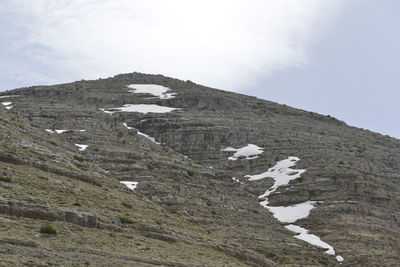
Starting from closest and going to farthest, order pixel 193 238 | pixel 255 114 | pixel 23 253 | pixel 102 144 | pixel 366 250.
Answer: pixel 23 253 → pixel 193 238 → pixel 366 250 → pixel 102 144 → pixel 255 114

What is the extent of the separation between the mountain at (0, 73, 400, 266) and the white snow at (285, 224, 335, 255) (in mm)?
184

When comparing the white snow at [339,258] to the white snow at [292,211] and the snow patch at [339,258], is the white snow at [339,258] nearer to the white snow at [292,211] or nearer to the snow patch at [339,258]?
the snow patch at [339,258]

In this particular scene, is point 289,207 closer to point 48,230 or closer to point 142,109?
point 48,230

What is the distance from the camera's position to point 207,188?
186 feet

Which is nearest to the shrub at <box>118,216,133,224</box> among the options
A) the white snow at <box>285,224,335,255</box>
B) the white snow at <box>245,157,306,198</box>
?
the white snow at <box>285,224,335,255</box>

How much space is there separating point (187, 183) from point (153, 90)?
62.3 m

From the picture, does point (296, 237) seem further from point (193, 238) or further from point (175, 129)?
point (175, 129)

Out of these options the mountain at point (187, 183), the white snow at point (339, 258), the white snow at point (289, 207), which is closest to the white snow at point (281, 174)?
the white snow at point (289, 207)

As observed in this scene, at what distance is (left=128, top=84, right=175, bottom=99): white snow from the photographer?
110m

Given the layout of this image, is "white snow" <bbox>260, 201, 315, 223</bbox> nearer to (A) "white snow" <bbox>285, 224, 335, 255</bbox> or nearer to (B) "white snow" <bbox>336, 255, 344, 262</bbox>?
(A) "white snow" <bbox>285, 224, 335, 255</bbox>

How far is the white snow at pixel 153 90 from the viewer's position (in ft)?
361

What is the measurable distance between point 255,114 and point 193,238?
221ft

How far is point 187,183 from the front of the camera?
2205 inches

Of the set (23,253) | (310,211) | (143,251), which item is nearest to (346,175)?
(310,211)
